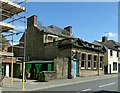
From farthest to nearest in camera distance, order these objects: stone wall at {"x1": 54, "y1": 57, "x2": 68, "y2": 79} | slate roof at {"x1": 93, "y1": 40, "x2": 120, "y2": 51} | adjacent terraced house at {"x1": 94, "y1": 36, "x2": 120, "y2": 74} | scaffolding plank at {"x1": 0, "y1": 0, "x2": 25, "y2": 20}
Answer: slate roof at {"x1": 93, "y1": 40, "x2": 120, "y2": 51} → adjacent terraced house at {"x1": 94, "y1": 36, "x2": 120, "y2": 74} → stone wall at {"x1": 54, "y1": 57, "x2": 68, "y2": 79} → scaffolding plank at {"x1": 0, "y1": 0, "x2": 25, "y2": 20}

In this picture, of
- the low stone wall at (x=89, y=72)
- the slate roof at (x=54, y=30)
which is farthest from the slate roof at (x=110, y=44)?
the low stone wall at (x=89, y=72)

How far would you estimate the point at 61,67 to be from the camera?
32.2 m

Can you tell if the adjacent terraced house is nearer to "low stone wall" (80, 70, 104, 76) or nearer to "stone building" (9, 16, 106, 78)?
"stone building" (9, 16, 106, 78)

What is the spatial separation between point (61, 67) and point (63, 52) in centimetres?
353

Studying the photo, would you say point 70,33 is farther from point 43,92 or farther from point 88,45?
point 43,92

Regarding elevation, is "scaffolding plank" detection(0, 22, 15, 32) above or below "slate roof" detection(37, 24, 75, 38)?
below

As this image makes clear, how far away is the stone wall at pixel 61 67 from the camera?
31312 mm

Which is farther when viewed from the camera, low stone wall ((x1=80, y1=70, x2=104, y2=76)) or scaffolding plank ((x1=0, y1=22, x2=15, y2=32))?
low stone wall ((x1=80, y1=70, x2=104, y2=76))

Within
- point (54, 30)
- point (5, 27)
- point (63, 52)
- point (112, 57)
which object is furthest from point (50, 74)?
point (112, 57)

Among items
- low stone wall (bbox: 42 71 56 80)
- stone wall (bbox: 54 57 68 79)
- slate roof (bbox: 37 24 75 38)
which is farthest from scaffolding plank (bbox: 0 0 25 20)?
slate roof (bbox: 37 24 75 38)

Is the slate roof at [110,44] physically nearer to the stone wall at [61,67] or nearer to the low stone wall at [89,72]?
the low stone wall at [89,72]

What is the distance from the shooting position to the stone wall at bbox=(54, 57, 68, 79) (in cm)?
3131

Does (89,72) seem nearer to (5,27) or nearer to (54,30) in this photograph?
(54,30)

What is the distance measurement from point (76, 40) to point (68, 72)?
458cm
